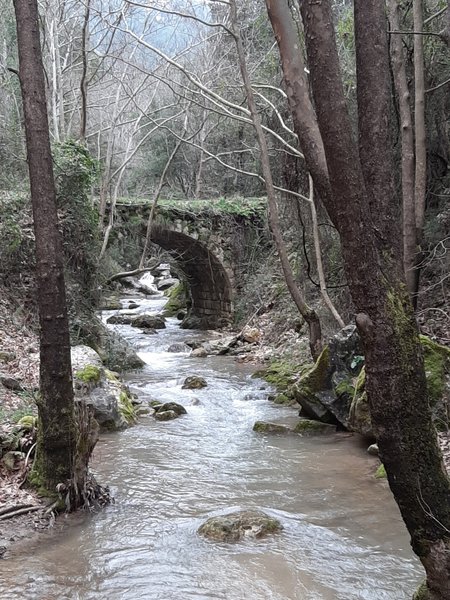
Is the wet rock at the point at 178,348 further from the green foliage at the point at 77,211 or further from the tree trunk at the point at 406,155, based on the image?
the tree trunk at the point at 406,155

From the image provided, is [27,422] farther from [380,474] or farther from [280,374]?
[280,374]

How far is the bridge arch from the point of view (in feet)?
55.3

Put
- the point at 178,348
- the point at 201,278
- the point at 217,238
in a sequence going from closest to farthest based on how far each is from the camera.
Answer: the point at 178,348, the point at 217,238, the point at 201,278

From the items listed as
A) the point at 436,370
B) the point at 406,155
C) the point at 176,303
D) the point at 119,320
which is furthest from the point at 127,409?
the point at 176,303

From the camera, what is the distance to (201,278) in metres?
18.6

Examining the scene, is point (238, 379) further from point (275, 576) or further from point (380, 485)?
point (275, 576)

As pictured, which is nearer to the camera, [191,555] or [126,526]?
[191,555]

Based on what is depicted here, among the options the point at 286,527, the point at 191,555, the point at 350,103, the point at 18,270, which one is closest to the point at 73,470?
the point at 191,555

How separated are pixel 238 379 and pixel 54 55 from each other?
886cm

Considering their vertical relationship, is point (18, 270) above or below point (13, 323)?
above

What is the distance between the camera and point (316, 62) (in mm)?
2369

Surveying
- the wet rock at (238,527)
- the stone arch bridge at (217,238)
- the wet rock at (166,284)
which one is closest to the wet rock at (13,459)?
the wet rock at (238,527)

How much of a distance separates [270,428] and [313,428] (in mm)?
538

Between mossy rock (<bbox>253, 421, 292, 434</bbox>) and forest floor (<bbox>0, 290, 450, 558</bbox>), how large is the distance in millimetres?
2217
